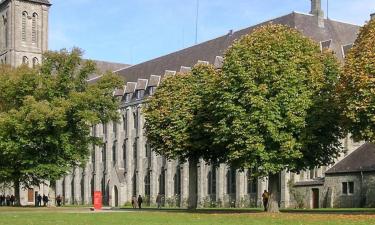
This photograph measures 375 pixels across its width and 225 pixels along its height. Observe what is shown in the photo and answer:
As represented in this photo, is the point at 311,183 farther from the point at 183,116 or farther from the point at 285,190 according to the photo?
the point at 183,116

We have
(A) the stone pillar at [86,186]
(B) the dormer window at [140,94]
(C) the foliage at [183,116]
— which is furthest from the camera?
(A) the stone pillar at [86,186]

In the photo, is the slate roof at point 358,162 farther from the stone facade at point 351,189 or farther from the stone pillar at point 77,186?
the stone pillar at point 77,186

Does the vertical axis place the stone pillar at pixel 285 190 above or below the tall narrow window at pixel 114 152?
below

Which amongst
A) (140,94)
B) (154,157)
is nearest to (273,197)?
(154,157)

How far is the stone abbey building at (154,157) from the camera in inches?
2872

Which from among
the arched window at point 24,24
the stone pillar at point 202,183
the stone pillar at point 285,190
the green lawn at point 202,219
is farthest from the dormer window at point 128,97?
the green lawn at point 202,219

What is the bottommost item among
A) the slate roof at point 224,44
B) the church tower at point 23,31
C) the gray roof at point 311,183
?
the gray roof at point 311,183

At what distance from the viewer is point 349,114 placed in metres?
38.2

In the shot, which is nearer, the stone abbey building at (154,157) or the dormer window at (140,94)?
the stone abbey building at (154,157)

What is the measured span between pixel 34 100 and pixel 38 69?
4.54m

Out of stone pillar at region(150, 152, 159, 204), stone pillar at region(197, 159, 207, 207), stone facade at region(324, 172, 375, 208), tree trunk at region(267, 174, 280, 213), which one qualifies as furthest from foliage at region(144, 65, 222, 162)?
stone pillar at region(150, 152, 159, 204)

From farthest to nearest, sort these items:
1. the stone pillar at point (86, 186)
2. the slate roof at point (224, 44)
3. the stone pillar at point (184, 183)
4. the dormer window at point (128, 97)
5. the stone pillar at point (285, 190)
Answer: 1. the stone pillar at point (86, 186)
2. the dormer window at point (128, 97)
3. the stone pillar at point (184, 183)
4. the slate roof at point (224, 44)
5. the stone pillar at point (285, 190)

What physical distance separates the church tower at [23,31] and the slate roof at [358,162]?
68626mm

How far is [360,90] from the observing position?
37.8 metres
